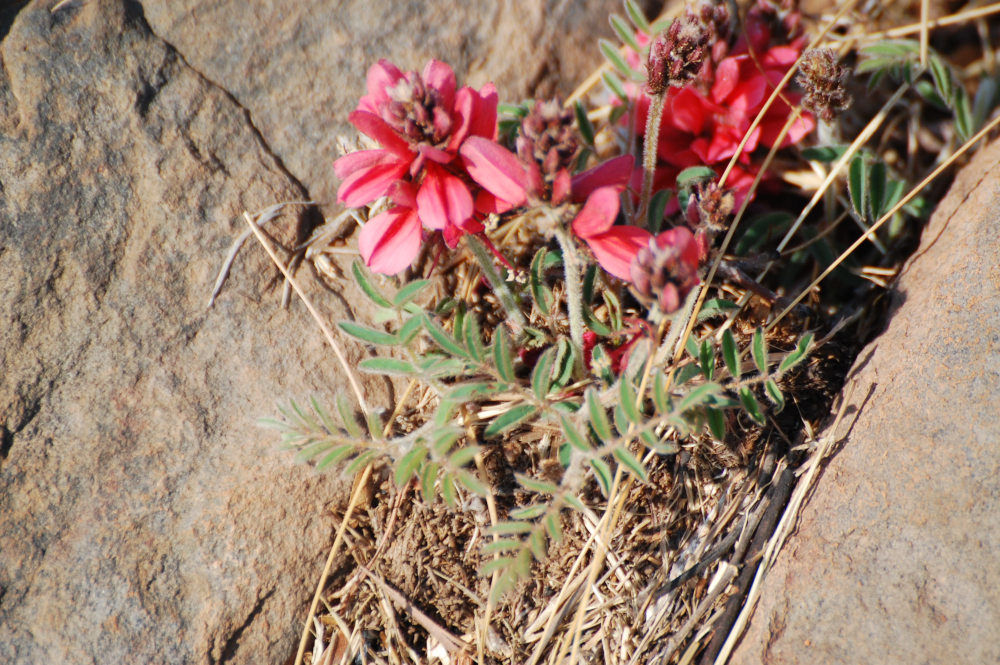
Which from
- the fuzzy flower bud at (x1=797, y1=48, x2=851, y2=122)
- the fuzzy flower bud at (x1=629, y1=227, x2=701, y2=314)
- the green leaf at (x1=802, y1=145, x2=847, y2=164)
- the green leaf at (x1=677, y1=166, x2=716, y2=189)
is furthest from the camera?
the green leaf at (x1=802, y1=145, x2=847, y2=164)

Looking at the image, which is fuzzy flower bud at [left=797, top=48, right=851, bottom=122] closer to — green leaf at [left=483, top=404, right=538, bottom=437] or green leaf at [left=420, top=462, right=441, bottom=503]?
green leaf at [left=483, top=404, right=538, bottom=437]

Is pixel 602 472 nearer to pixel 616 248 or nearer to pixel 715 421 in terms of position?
pixel 715 421

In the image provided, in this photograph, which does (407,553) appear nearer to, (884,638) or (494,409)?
(494,409)

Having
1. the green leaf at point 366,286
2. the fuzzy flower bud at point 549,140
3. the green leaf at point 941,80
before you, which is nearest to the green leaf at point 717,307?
the fuzzy flower bud at point 549,140

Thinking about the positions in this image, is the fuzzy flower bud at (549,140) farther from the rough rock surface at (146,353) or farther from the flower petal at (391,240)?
the rough rock surface at (146,353)

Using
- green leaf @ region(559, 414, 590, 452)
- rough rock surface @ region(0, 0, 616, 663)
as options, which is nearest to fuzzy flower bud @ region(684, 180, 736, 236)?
green leaf @ region(559, 414, 590, 452)
